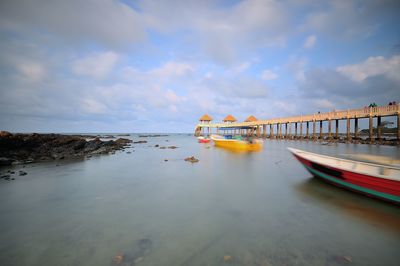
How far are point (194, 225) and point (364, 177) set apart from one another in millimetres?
6532

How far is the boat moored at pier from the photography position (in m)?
5.86

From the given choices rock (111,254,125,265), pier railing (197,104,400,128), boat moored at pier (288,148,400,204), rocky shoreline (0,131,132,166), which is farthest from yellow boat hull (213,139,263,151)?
rock (111,254,125,265)

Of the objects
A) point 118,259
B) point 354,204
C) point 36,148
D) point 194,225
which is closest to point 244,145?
point 354,204

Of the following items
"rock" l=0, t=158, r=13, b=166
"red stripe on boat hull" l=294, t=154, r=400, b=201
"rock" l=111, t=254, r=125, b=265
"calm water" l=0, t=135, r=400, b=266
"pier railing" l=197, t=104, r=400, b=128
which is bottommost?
"calm water" l=0, t=135, r=400, b=266

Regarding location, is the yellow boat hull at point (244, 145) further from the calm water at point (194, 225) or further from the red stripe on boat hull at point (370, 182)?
the red stripe on boat hull at point (370, 182)

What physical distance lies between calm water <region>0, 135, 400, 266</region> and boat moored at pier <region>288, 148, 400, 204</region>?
14.8 inches

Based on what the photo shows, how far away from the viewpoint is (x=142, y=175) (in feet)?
36.9

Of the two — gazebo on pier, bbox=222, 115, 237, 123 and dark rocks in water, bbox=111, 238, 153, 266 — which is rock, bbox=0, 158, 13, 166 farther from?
gazebo on pier, bbox=222, 115, 237, 123

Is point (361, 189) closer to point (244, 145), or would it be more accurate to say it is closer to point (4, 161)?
point (244, 145)

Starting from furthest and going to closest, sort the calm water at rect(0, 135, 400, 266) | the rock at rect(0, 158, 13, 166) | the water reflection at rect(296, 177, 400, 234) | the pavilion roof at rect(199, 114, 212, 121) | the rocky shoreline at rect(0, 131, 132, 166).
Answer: the pavilion roof at rect(199, 114, 212, 121) → the rocky shoreline at rect(0, 131, 132, 166) → the rock at rect(0, 158, 13, 166) → the water reflection at rect(296, 177, 400, 234) → the calm water at rect(0, 135, 400, 266)

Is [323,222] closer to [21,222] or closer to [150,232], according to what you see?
[150,232]

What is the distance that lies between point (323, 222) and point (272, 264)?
9.18ft

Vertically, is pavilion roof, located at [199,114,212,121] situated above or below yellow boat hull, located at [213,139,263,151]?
above

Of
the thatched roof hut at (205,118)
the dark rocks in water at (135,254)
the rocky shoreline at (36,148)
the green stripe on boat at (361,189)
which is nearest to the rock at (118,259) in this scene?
the dark rocks in water at (135,254)
